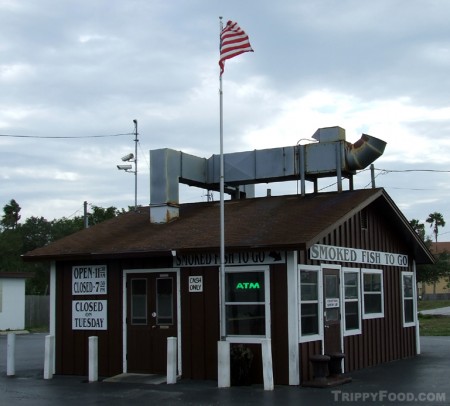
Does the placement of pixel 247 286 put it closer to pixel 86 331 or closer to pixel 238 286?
pixel 238 286

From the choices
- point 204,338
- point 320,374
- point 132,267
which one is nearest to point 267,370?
point 320,374

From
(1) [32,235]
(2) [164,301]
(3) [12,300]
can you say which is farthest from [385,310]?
(1) [32,235]

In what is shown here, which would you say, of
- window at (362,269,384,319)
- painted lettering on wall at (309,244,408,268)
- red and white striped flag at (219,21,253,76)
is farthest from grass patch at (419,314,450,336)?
red and white striped flag at (219,21,253,76)

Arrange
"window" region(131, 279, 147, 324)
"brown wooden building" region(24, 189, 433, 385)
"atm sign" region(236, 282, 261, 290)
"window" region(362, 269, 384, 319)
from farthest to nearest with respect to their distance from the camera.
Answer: "window" region(362, 269, 384, 319)
"window" region(131, 279, 147, 324)
"atm sign" region(236, 282, 261, 290)
"brown wooden building" region(24, 189, 433, 385)

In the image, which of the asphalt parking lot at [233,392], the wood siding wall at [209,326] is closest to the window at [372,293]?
the asphalt parking lot at [233,392]

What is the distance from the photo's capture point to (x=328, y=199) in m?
16.4

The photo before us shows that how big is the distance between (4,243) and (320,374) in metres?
41.3

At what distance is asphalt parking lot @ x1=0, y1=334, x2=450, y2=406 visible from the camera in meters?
11.6

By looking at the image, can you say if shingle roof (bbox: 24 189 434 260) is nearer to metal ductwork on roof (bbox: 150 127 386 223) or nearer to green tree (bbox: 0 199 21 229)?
metal ductwork on roof (bbox: 150 127 386 223)

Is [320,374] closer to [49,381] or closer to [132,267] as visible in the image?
[132,267]

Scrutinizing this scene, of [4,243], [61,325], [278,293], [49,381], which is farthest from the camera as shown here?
[4,243]

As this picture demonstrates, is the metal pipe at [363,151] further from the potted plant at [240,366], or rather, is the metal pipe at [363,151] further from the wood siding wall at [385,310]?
the potted plant at [240,366]

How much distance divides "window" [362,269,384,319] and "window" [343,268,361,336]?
0.37 metres

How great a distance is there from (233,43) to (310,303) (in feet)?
17.5
